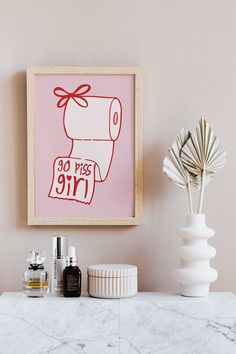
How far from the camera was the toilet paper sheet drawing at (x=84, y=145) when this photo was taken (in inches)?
61.1

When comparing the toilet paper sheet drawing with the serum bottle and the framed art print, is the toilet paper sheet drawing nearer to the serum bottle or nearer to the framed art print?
the framed art print

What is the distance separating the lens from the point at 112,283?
1392mm

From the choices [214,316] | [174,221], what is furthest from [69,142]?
[214,316]

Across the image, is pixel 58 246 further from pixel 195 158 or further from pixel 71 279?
pixel 195 158

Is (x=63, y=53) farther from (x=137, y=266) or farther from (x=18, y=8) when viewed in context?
(x=137, y=266)

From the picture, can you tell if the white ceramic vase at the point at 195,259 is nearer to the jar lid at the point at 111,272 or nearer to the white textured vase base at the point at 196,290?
the white textured vase base at the point at 196,290

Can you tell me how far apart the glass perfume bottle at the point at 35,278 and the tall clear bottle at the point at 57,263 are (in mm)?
25

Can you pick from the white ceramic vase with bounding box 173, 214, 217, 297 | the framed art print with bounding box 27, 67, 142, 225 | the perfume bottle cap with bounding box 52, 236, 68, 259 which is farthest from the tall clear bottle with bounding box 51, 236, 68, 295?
the white ceramic vase with bounding box 173, 214, 217, 297

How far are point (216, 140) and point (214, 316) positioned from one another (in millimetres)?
436

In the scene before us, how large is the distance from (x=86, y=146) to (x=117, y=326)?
48cm

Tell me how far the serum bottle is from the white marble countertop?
0.13 ft

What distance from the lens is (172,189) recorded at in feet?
5.16

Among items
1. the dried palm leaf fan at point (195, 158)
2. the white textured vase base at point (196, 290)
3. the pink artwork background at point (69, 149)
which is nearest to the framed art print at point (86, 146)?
the pink artwork background at point (69, 149)

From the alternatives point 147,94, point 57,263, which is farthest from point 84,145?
point 57,263
